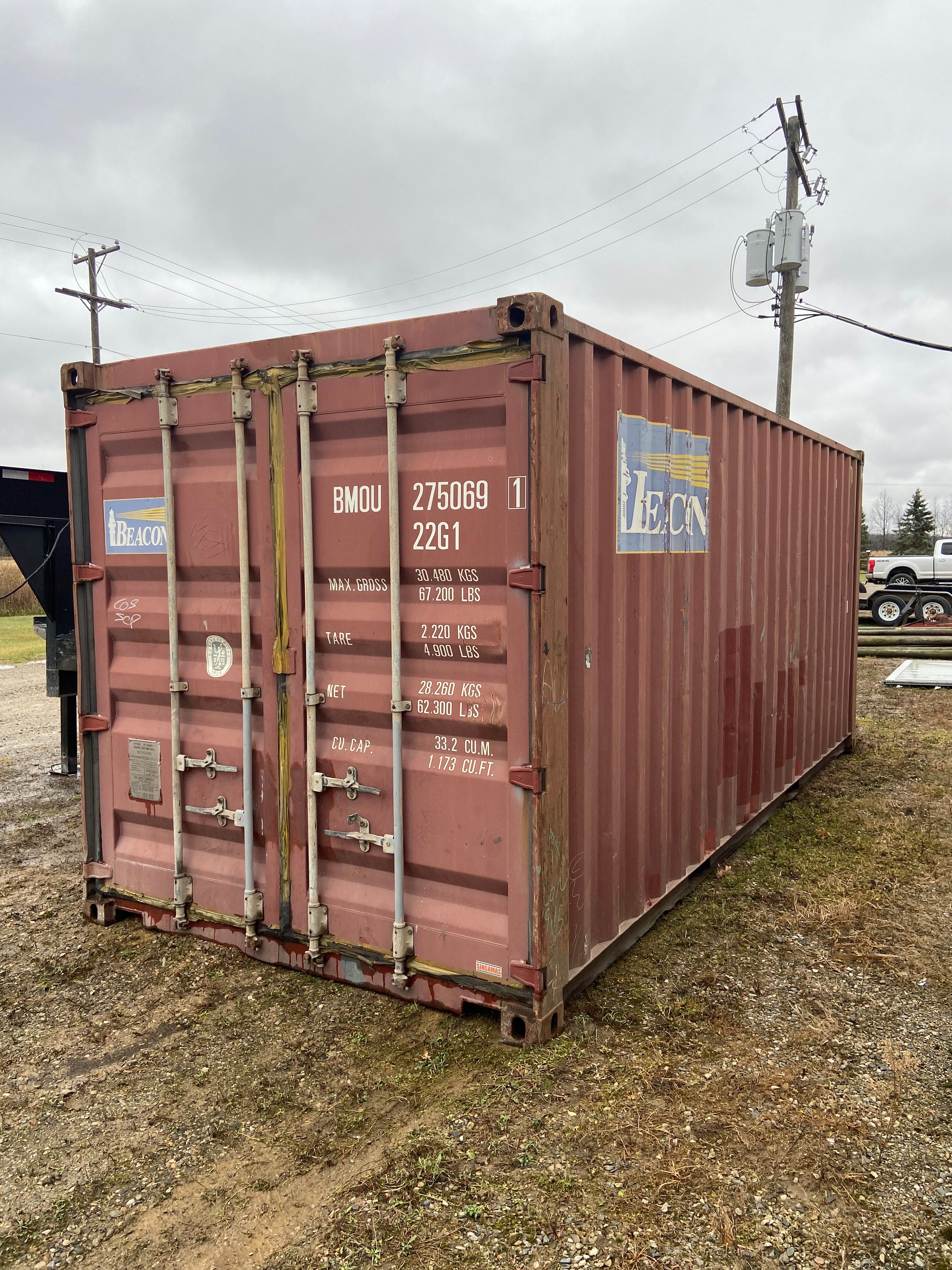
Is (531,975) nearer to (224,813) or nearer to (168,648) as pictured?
(224,813)

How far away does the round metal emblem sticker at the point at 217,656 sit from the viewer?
4422mm

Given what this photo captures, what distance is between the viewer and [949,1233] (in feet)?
8.88

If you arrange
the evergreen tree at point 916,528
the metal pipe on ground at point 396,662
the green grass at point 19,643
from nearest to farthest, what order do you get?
1. the metal pipe on ground at point 396,662
2. the green grass at point 19,643
3. the evergreen tree at point 916,528

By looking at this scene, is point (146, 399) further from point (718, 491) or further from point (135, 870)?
point (718, 491)

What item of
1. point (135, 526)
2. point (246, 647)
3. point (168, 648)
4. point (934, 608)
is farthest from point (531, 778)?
point (934, 608)

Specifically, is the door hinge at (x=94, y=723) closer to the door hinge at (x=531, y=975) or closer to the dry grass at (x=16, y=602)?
the door hinge at (x=531, y=975)

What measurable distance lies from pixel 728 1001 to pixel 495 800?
1608 mm

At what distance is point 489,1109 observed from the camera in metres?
3.26

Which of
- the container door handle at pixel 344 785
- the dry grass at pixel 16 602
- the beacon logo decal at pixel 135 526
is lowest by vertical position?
the container door handle at pixel 344 785

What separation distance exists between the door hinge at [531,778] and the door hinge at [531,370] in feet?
5.20

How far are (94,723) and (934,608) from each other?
21.6m

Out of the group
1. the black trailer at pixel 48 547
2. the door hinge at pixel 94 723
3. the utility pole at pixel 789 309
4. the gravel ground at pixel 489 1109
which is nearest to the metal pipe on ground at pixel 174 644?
the gravel ground at pixel 489 1109

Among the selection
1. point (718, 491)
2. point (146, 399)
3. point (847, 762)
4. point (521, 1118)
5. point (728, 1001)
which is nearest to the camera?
point (521, 1118)

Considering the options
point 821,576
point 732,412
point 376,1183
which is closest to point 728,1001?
point 376,1183
